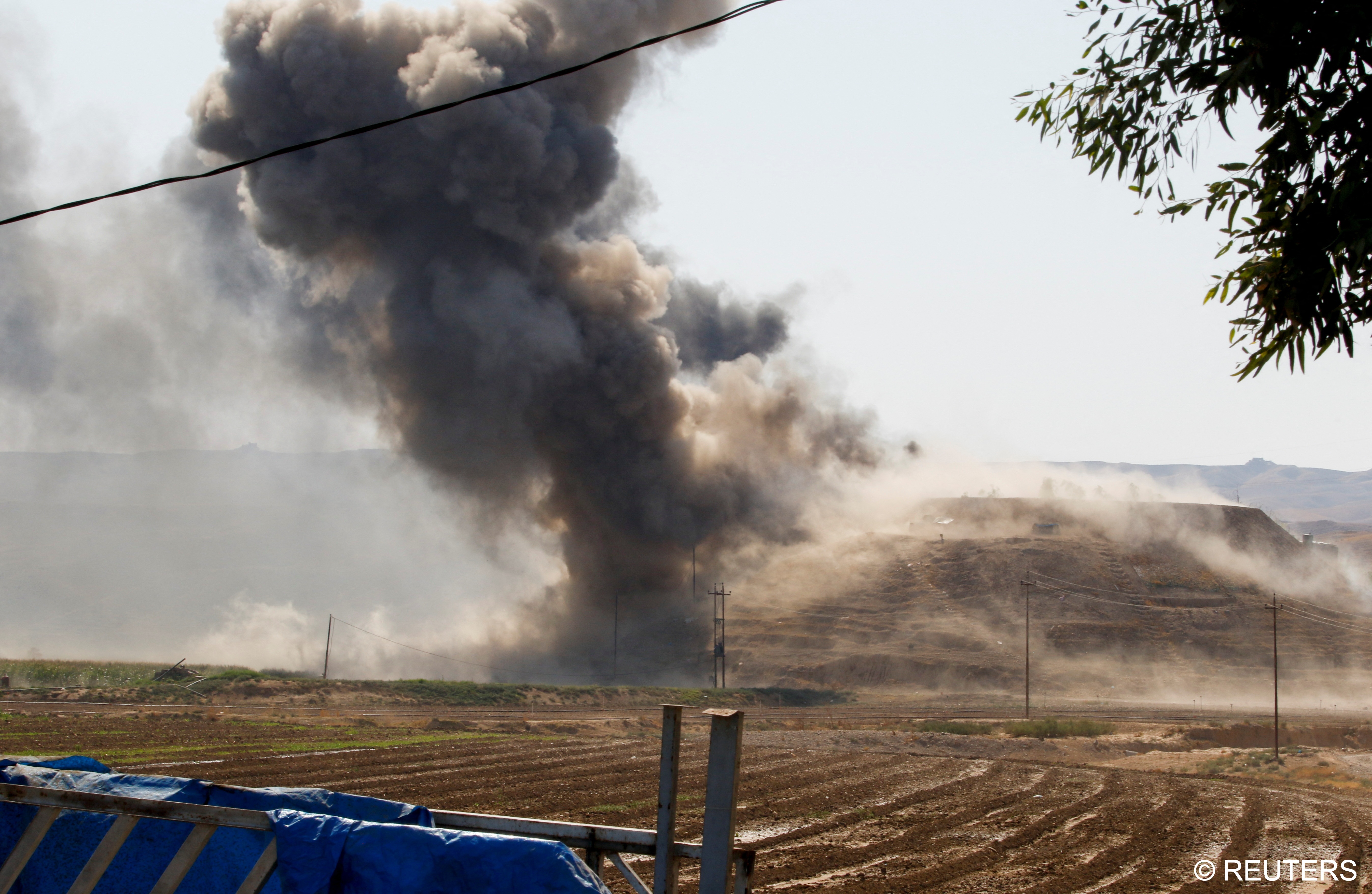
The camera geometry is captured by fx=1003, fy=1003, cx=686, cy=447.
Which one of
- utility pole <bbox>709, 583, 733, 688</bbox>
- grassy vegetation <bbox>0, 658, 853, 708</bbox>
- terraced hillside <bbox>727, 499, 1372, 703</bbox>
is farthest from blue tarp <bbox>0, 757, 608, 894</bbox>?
terraced hillside <bbox>727, 499, 1372, 703</bbox>

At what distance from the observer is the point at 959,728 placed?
143 ft

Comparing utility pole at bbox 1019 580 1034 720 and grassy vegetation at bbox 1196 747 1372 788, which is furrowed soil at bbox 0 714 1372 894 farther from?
utility pole at bbox 1019 580 1034 720

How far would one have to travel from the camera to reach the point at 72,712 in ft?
127

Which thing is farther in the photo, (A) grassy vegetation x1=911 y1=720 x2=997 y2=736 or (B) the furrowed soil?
(A) grassy vegetation x1=911 y1=720 x2=997 y2=736

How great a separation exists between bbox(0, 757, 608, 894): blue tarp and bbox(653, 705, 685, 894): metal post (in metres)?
0.34

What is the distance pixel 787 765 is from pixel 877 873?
1379 cm

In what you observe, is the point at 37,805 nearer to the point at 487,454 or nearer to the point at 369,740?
the point at 369,740

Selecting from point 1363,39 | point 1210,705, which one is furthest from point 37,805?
point 1210,705

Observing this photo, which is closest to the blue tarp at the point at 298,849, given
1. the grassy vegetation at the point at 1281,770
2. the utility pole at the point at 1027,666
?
the grassy vegetation at the point at 1281,770

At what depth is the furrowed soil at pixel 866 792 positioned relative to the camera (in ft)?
49.3

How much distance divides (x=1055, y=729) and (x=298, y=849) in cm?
4376

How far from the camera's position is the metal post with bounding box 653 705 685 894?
16.3 feet

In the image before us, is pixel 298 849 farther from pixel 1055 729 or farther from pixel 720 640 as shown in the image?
pixel 720 640

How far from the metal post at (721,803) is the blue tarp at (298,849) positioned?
1.75 ft
